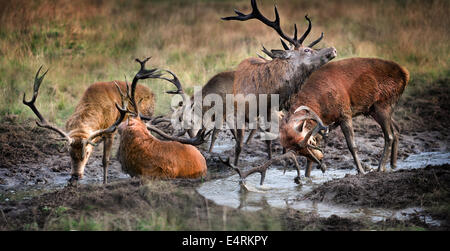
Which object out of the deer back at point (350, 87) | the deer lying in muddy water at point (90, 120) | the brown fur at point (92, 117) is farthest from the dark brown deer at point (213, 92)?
the deer back at point (350, 87)

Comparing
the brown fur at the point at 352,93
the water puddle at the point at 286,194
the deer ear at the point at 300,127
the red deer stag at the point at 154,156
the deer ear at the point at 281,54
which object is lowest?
the water puddle at the point at 286,194

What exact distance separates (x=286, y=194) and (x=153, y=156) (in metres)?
1.84

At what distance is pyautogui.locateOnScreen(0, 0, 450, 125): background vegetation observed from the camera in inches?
519

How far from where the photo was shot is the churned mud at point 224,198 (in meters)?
6.50

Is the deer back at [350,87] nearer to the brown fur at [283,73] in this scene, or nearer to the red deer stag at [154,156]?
the brown fur at [283,73]

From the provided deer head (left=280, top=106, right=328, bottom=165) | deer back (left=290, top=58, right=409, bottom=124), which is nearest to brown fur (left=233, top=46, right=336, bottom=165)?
deer back (left=290, top=58, right=409, bottom=124)

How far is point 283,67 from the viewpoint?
921cm

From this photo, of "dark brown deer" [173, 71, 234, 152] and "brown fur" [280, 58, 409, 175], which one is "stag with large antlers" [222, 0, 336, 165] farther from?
"dark brown deer" [173, 71, 234, 152]

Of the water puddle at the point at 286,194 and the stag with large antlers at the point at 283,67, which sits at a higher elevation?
the stag with large antlers at the point at 283,67

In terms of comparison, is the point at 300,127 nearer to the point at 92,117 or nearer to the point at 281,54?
the point at 281,54

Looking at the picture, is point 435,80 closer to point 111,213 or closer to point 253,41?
point 253,41

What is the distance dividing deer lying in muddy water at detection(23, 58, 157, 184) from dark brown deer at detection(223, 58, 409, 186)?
94.4 inches
